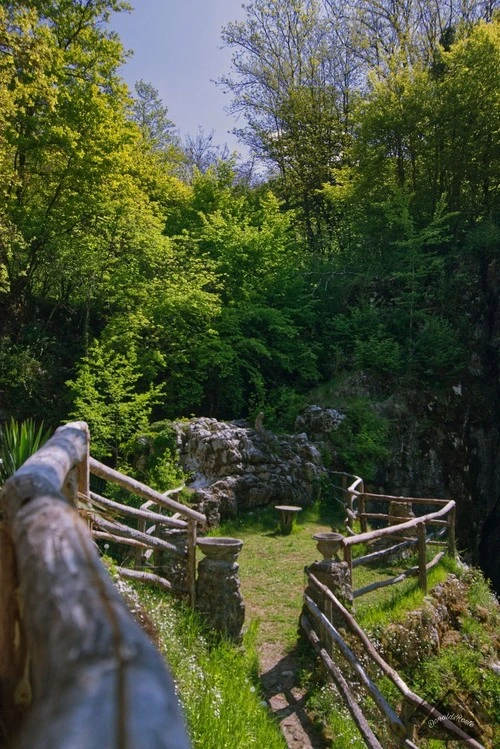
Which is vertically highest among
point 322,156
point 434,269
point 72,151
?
point 322,156

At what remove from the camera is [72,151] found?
14.0m

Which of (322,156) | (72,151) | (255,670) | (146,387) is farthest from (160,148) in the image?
(255,670)

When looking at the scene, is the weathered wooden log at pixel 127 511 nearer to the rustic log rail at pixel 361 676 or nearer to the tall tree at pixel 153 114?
the rustic log rail at pixel 361 676

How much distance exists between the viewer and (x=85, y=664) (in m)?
0.80

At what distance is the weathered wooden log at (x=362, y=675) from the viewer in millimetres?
4625

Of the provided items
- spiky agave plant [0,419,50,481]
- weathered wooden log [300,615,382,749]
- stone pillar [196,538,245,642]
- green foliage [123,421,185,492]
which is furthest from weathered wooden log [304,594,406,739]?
green foliage [123,421,185,492]

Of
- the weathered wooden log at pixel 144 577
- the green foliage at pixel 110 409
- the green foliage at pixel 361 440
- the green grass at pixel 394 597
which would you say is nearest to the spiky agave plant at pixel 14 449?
the weathered wooden log at pixel 144 577

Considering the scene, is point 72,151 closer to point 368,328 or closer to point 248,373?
point 248,373

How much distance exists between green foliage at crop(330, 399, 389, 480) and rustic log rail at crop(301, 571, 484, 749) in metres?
7.44

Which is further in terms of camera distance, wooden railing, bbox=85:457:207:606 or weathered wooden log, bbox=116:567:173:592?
weathered wooden log, bbox=116:567:173:592

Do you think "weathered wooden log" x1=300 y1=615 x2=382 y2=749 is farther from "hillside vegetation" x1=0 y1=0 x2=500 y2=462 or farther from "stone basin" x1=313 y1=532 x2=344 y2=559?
"hillside vegetation" x1=0 y1=0 x2=500 y2=462

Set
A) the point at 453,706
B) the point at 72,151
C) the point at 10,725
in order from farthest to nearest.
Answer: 1. the point at 72,151
2. the point at 453,706
3. the point at 10,725

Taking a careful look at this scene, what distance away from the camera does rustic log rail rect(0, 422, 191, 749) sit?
688 millimetres

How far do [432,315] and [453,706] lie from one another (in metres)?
13.1
